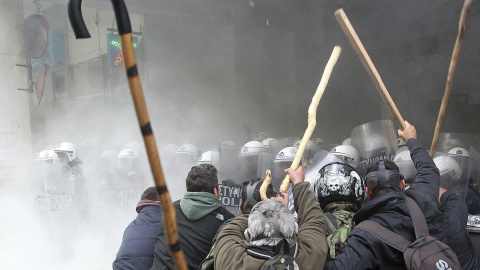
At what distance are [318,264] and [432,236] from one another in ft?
1.58

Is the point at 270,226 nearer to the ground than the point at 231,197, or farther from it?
farther from it

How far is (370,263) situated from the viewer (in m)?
1.61

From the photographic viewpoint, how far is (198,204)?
2.28m

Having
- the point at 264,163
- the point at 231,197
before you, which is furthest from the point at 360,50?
the point at 264,163

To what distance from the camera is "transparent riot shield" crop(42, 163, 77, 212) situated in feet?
20.3

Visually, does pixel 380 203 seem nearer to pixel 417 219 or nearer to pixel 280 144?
pixel 417 219

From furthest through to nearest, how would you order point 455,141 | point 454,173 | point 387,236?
point 455,141 → point 454,173 → point 387,236

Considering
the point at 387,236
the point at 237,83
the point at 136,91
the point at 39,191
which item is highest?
the point at 237,83

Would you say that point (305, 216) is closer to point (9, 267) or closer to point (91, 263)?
point (91, 263)

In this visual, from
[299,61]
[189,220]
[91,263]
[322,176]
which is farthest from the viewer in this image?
[299,61]

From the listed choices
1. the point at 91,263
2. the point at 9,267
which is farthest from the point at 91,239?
the point at 9,267

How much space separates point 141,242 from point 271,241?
1.35m

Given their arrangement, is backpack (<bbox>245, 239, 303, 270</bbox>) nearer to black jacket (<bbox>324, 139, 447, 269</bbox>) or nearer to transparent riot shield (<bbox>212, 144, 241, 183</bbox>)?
black jacket (<bbox>324, 139, 447, 269</bbox>)

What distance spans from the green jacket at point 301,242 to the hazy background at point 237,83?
177 inches
